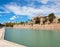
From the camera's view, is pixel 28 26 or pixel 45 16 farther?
pixel 28 26

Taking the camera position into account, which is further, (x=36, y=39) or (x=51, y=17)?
(x=51, y=17)

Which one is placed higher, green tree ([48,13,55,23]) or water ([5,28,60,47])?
green tree ([48,13,55,23])

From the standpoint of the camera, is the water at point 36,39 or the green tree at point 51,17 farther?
the green tree at point 51,17

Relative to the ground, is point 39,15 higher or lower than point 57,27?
higher

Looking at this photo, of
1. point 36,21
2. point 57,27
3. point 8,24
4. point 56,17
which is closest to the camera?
point 57,27

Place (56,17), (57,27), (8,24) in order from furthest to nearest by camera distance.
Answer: (8,24)
(56,17)
(57,27)

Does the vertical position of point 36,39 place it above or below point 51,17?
below

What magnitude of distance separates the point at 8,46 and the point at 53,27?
2455 inches

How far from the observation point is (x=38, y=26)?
8650 centimetres

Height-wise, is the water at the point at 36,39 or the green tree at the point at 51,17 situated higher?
the green tree at the point at 51,17

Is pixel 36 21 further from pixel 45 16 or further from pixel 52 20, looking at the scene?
pixel 52 20

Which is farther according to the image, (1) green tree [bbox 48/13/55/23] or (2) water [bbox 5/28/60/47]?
(1) green tree [bbox 48/13/55/23]

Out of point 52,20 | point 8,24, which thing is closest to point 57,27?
point 52,20

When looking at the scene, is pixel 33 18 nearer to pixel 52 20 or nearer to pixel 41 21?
pixel 41 21
